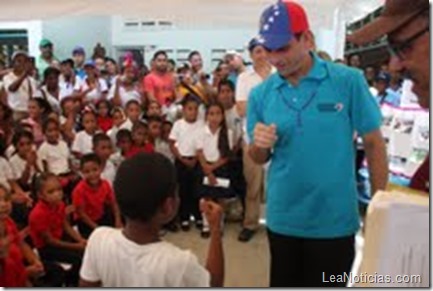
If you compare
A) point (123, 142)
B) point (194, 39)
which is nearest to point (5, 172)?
point (123, 142)

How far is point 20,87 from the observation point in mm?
5266

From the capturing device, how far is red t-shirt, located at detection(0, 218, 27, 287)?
2.46 meters

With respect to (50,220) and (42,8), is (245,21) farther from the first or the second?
(50,220)

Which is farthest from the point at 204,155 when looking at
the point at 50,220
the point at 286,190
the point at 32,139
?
the point at 286,190

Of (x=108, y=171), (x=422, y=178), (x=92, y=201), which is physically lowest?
(x=92, y=201)

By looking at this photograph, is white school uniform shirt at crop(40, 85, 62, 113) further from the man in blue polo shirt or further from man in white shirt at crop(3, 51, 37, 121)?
the man in blue polo shirt

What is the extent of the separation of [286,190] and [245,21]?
5.18 meters

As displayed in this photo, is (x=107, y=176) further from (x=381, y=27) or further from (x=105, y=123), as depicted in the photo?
(x=381, y=27)

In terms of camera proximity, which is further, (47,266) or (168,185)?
(47,266)

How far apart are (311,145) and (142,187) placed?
0.54m

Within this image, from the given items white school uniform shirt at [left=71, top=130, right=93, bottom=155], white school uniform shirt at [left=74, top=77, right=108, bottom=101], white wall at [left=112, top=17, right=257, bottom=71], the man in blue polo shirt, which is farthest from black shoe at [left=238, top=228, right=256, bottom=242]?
white wall at [left=112, top=17, right=257, bottom=71]

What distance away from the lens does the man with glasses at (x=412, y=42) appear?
2.99 feet

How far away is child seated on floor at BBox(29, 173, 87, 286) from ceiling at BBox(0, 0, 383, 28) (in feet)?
6.88

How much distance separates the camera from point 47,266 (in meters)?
2.88
